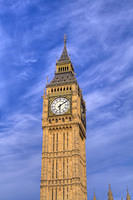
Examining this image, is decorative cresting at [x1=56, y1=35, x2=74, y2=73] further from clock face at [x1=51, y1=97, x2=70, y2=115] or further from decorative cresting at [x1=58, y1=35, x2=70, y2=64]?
clock face at [x1=51, y1=97, x2=70, y2=115]

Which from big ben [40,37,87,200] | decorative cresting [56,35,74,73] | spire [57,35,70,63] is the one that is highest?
spire [57,35,70,63]

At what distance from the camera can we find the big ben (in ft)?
204

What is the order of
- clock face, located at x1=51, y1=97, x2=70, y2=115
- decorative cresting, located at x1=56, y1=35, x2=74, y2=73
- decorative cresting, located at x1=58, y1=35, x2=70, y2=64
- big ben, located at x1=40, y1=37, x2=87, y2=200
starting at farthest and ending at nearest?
decorative cresting, located at x1=58, y1=35, x2=70, y2=64 → decorative cresting, located at x1=56, y1=35, x2=74, y2=73 → clock face, located at x1=51, y1=97, x2=70, y2=115 → big ben, located at x1=40, y1=37, x2=87, y2=200

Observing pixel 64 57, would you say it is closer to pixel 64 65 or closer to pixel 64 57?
pixel 64 57

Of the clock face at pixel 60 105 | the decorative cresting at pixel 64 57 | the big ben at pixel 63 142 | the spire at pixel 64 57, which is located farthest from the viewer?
the decorative cresting at pixel 64 57

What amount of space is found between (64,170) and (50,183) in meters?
3.80

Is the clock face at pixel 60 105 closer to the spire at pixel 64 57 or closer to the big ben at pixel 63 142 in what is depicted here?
the big ben at pixel 63 142

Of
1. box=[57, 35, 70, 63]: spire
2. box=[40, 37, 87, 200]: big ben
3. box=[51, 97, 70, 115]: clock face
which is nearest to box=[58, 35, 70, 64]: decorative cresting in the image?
box=[57, 35, 70, 63]: spire

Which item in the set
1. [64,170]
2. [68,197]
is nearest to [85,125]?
[64,170]

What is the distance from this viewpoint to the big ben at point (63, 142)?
204 feet

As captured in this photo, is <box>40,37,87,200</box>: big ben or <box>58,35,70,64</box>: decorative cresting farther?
<box>58,35,70,64</box>: decorative cresting

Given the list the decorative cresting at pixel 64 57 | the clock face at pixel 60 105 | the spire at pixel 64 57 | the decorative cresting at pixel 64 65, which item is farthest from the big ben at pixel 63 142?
the decorative cresting at pixel 64 57

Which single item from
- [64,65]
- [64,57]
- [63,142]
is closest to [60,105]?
[63,142]

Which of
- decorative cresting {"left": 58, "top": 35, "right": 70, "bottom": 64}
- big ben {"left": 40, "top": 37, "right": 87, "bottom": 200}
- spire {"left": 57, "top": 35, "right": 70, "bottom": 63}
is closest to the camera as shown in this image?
big ben {"left": 40, "top": 37, "right": 87, "bottom": 200}
